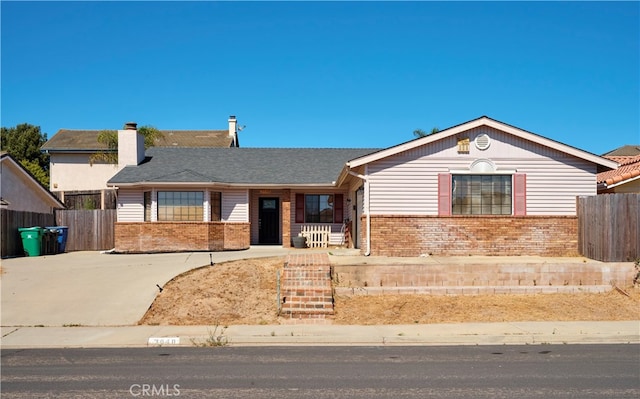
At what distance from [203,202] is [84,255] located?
190 inches

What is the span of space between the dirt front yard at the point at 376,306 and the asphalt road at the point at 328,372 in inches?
93.6

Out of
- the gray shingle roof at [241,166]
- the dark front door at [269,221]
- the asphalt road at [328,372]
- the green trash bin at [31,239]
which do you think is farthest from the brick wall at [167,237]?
the asphalt road at [328,372]

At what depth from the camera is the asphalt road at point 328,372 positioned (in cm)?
732

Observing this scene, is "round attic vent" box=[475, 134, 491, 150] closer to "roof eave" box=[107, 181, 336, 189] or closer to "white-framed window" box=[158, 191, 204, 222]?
"roof eave" box=[107, 181, 336, 189]

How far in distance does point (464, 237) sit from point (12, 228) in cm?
1597

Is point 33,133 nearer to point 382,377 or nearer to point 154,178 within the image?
point 154,178

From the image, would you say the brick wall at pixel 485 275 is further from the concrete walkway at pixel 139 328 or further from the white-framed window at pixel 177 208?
the white-framed window at pixel 177 208

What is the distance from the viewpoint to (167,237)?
22.5m

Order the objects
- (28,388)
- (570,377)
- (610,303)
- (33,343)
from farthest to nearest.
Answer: (610,303) → (33,343) → (570,377) → (28,388)

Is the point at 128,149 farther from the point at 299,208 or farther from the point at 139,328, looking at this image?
the point at 139,328

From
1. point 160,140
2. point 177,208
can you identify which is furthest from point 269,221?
point 160,140

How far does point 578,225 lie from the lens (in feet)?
59.0

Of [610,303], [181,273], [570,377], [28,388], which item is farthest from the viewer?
[181,273]

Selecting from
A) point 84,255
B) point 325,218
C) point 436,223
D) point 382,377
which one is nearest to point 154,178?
point 84,255
